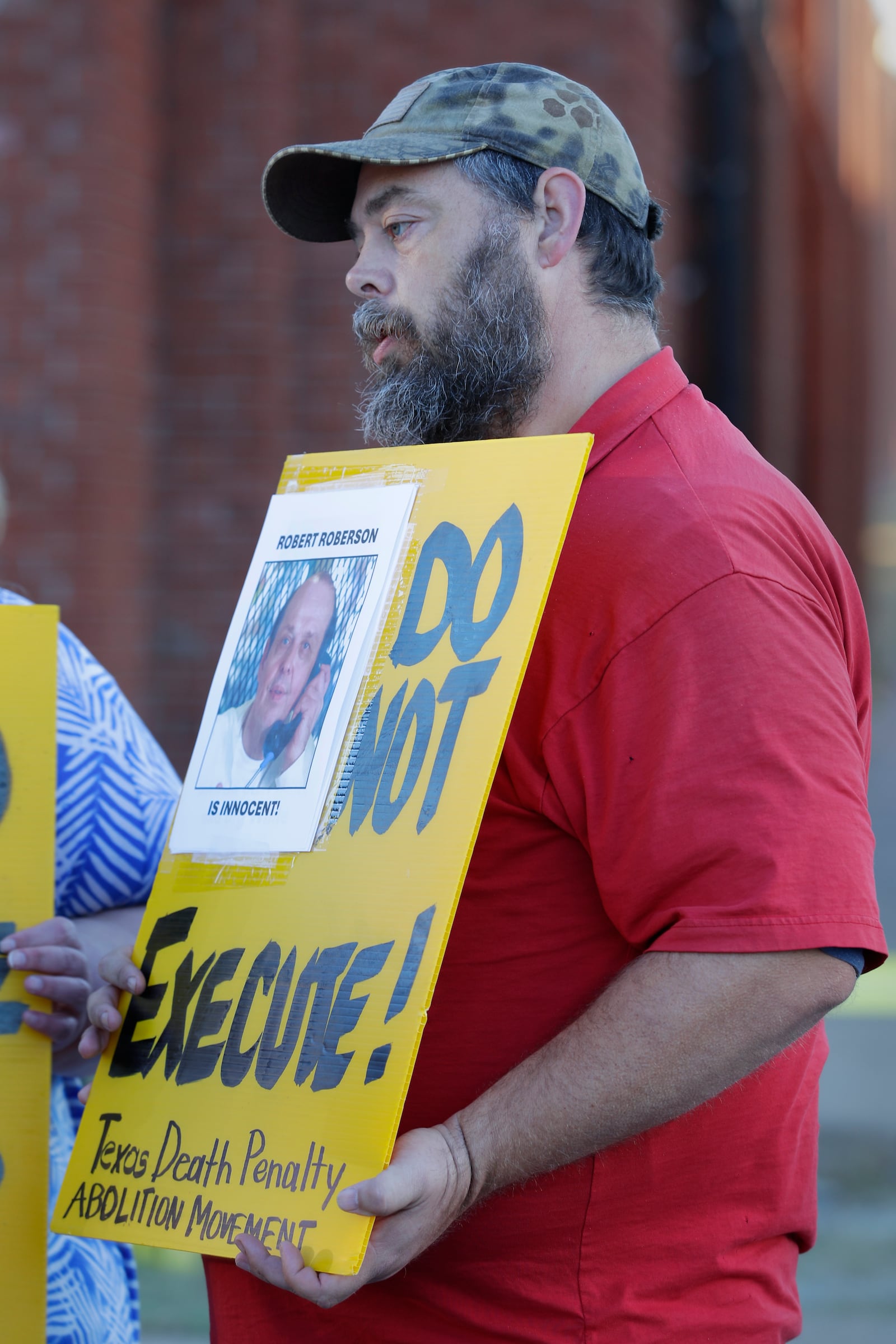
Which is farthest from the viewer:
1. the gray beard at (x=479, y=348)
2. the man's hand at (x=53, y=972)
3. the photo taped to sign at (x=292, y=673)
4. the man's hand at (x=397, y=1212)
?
the man's hand at (x=53, y=972)

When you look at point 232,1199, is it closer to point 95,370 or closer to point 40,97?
point 95,370

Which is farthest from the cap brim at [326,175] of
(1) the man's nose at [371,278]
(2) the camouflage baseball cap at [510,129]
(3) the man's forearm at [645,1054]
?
(3) the man's forearm at [645,1054]

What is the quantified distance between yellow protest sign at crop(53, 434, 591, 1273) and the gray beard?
0.14 metres

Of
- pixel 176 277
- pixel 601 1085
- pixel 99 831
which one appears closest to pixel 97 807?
pixel 99 831

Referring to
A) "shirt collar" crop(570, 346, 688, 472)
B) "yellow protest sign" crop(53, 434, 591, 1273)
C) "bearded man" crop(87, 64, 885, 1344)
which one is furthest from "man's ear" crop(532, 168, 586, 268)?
"yellow protest sign" crop(53, 434, 591, 1273)

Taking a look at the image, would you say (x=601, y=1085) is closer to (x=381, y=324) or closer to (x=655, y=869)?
(x=655, y=869)

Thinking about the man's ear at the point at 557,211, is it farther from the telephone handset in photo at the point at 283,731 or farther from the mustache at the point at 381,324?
the telephone handset in photo at the point at 283,731

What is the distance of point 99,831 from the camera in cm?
206

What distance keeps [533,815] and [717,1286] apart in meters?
0.50

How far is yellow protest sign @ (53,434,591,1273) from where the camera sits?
51.9 inches

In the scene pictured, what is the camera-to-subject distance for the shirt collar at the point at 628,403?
1533 mm

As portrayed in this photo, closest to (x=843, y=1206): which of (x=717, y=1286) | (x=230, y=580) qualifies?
(x=230, y=580)

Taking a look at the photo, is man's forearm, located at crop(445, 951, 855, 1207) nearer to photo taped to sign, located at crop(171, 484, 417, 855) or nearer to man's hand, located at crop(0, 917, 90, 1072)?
photo taped to sign, located at crop(171, 484, 417, 855)

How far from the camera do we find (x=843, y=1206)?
448cm
